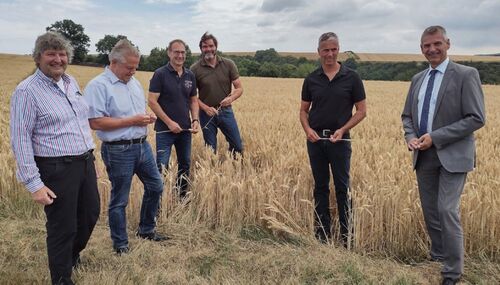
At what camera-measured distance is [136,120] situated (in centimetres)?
397

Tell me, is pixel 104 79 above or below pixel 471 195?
above

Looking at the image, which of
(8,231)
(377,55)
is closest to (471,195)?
(8,231)

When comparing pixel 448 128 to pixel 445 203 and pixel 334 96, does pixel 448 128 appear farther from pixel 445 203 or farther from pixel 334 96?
pixel 334 96

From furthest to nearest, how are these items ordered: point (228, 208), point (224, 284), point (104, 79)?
point (228, 208), point (104, 79), point (224, 284)

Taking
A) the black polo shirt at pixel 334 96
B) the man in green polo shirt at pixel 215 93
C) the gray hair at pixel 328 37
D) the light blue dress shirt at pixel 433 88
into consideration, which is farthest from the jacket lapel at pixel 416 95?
the man in green polo shirt at pixel 215 93

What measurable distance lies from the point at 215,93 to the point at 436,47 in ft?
11.4

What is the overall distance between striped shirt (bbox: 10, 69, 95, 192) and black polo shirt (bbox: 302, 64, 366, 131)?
7.54ft

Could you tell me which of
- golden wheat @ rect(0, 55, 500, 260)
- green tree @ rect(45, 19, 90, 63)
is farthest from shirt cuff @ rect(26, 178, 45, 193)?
green tree @ rect(45, 19, 90, 63)

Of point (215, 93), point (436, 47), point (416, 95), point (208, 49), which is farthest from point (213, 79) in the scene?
point (436, 47)

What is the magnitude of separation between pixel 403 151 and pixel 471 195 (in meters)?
2.57

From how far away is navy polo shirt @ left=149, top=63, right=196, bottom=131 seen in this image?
210 inches

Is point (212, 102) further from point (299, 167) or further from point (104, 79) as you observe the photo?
point (104, 79)

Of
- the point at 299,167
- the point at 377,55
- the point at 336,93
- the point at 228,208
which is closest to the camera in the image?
the point at 336,93

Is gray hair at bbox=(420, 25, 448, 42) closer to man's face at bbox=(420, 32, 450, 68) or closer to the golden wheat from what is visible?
man's face at bbox=(420, 32, 450, 68)
